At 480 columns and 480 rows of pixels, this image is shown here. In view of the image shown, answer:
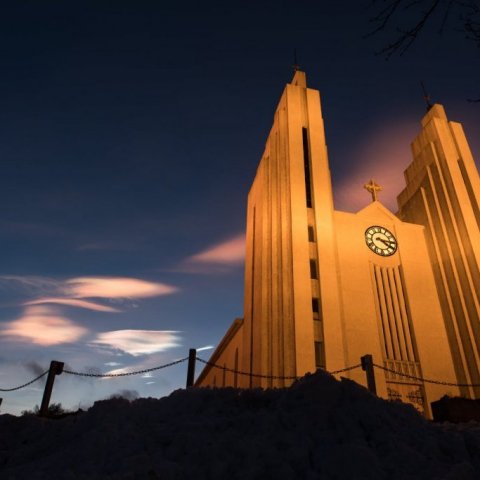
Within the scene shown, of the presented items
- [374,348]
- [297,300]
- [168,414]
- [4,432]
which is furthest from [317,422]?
[374,348]

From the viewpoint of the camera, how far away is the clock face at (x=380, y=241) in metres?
28.0

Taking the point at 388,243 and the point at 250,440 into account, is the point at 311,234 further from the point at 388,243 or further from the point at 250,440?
the point at 250,440

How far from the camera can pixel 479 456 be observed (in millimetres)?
6207

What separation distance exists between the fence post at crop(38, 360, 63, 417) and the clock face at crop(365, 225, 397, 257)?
21604 millimetres

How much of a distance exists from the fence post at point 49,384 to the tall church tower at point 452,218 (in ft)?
70.6

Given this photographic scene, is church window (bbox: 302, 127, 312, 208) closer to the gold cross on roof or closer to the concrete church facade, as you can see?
the concrete church facade

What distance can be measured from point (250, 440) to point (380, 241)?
24663 millimetres

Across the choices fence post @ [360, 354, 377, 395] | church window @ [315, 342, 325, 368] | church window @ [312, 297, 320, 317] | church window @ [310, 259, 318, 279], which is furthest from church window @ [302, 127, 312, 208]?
fence post @ [360, 354, 377, 395]

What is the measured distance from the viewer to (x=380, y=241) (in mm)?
28500

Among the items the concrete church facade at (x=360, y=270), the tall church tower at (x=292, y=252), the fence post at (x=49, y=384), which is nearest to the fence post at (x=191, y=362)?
the fence post at (x=49, y=384)

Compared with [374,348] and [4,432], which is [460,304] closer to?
[374,348]

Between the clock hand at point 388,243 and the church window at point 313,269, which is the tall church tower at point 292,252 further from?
the clock hand at point 388,243

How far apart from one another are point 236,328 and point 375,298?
42.7 feet

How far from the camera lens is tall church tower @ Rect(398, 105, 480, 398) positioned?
2456 centimetres
